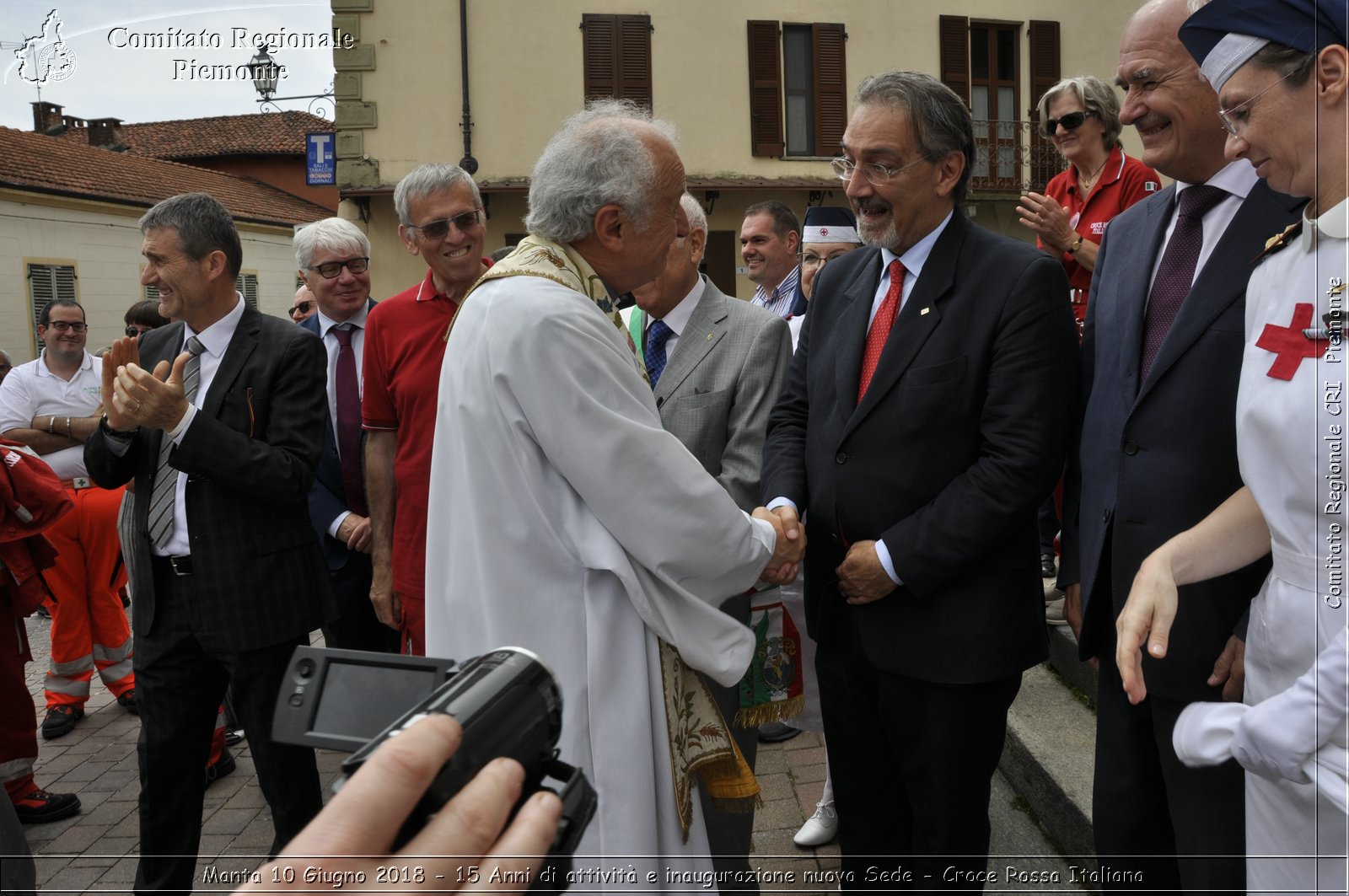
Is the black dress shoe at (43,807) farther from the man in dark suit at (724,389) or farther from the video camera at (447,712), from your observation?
the video camera at (447,712)

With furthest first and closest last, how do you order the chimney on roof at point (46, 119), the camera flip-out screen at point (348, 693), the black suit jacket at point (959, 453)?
the chimney on roof at point (46, 119)
the black suit jacket at point (959, 453)
the camera flip-out screen at point (348, 693)

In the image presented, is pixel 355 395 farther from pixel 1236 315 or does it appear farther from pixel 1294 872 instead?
pixel 1294 872

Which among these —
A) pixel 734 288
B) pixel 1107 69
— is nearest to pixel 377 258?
pixel 734 288

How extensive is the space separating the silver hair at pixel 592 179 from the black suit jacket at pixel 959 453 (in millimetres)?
792

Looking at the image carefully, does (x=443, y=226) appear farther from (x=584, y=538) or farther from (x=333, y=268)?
(x=584, y=538)

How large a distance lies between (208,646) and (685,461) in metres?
2.05

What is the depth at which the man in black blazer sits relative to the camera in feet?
8.14

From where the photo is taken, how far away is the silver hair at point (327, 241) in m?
4.54

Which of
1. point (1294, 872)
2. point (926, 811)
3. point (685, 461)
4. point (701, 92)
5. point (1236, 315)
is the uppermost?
point (701, 92)

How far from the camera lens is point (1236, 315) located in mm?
2111

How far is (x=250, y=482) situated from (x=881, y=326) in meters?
2.04

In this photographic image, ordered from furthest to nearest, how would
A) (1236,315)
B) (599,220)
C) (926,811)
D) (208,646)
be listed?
(208,646)
(926,811)
(599,220)
(1236,315)

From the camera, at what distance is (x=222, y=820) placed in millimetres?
4395

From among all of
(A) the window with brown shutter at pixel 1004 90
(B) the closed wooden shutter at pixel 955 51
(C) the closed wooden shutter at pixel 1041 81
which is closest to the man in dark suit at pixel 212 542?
(A) the window with brown shutter at pixel 1004 90
